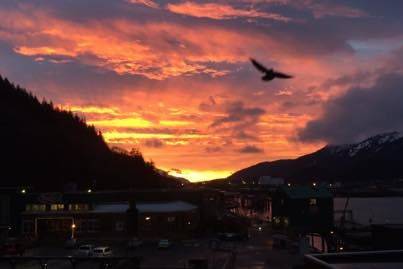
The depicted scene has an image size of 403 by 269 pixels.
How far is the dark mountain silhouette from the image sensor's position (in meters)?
97.9

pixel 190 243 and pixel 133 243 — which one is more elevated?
pixel 133 243

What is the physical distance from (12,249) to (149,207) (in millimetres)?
16009

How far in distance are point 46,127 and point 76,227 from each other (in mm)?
77614

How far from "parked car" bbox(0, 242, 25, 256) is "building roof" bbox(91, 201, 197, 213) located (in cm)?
1094

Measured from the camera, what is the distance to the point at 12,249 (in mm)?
39062

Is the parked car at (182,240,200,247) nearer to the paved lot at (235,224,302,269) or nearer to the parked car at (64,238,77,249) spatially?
the paved lot at (235,224,302,269)

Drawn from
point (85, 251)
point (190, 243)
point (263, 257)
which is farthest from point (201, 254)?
point (190, 243)

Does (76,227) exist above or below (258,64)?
below

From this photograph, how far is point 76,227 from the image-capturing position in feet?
167

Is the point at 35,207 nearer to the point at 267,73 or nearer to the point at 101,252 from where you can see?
the point at 101,252

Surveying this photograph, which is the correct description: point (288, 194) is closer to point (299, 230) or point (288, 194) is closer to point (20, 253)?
point (299, 230)

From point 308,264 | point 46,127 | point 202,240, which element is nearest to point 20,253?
point 202,240

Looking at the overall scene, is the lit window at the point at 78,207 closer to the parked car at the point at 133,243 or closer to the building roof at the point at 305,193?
the parked car at the point at 133,243

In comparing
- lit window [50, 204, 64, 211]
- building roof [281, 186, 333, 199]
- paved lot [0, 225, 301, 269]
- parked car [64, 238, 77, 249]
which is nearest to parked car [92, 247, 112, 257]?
paved lot [0, 225, 301, 269]
